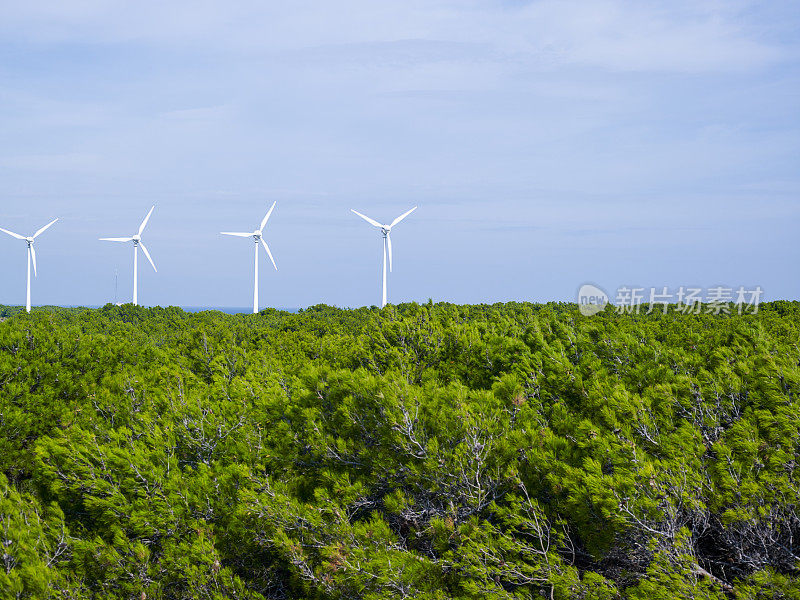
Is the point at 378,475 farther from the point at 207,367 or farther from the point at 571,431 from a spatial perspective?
the point at 207,367

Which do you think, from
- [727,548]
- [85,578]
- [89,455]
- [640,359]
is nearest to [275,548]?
[85,578]

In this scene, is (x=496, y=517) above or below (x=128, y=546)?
above

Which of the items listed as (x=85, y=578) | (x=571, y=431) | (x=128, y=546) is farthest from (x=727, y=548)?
(x=85, y=578)

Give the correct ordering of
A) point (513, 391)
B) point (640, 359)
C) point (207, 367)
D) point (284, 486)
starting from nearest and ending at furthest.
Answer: point (284, 486) < point (513, 391) < point (640, 359) < point (207, 367)

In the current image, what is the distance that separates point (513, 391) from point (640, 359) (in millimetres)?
2293

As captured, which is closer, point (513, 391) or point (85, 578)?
point (85, 578)

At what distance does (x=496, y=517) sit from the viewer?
748 centimetres

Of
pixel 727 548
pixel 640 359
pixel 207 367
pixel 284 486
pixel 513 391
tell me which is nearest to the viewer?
pixel 727 548

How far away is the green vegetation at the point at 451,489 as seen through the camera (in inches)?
252

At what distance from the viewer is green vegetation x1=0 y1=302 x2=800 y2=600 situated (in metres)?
6.41

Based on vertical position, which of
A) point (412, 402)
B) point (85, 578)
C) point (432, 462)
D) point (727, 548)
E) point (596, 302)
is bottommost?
point (85, 578)

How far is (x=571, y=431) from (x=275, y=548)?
3.66 meters

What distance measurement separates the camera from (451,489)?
24.3 ft

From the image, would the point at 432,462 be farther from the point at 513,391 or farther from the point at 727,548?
the point at 727,548
